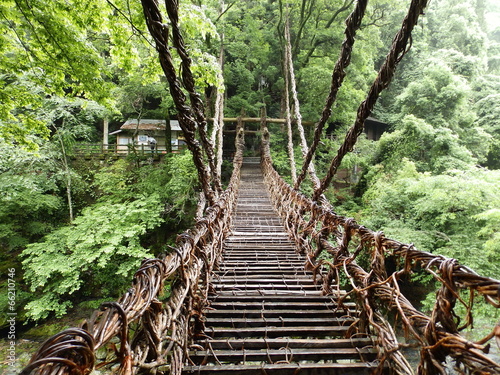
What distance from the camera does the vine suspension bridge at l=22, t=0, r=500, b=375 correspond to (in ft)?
2.07

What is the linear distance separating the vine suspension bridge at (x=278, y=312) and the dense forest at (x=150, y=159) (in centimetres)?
49

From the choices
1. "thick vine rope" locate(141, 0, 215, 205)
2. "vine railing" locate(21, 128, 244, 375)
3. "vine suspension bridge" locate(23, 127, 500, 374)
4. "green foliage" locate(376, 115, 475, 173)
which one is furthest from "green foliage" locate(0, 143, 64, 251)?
"green foliage" locate(376, 115, 475, 173)

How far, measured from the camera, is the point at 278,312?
1617 mm

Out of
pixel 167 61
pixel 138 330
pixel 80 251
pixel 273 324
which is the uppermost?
pixel 167 61

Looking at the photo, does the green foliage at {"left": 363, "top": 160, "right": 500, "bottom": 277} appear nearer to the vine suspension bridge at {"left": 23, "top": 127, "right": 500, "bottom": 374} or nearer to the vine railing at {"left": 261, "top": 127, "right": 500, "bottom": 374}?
the vine suspension bridge at {"left": 23, "top": 127, "right": 500, "bottom": 374}

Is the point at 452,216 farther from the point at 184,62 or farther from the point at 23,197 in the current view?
the point at 23,197

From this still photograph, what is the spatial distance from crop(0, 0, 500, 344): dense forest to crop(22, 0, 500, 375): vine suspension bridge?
0.49 m

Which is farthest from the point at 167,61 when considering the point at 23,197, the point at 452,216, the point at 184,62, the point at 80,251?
the point at 23,197

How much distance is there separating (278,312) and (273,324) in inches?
3.9

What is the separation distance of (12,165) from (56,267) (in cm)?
317

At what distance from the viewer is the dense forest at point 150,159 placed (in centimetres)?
313

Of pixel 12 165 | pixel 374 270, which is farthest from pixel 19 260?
pixel 374 270

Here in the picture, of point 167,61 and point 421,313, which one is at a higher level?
point 167,61

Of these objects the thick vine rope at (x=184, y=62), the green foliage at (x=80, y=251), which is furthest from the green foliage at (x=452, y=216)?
the green foliage at (x=80, y=251)
